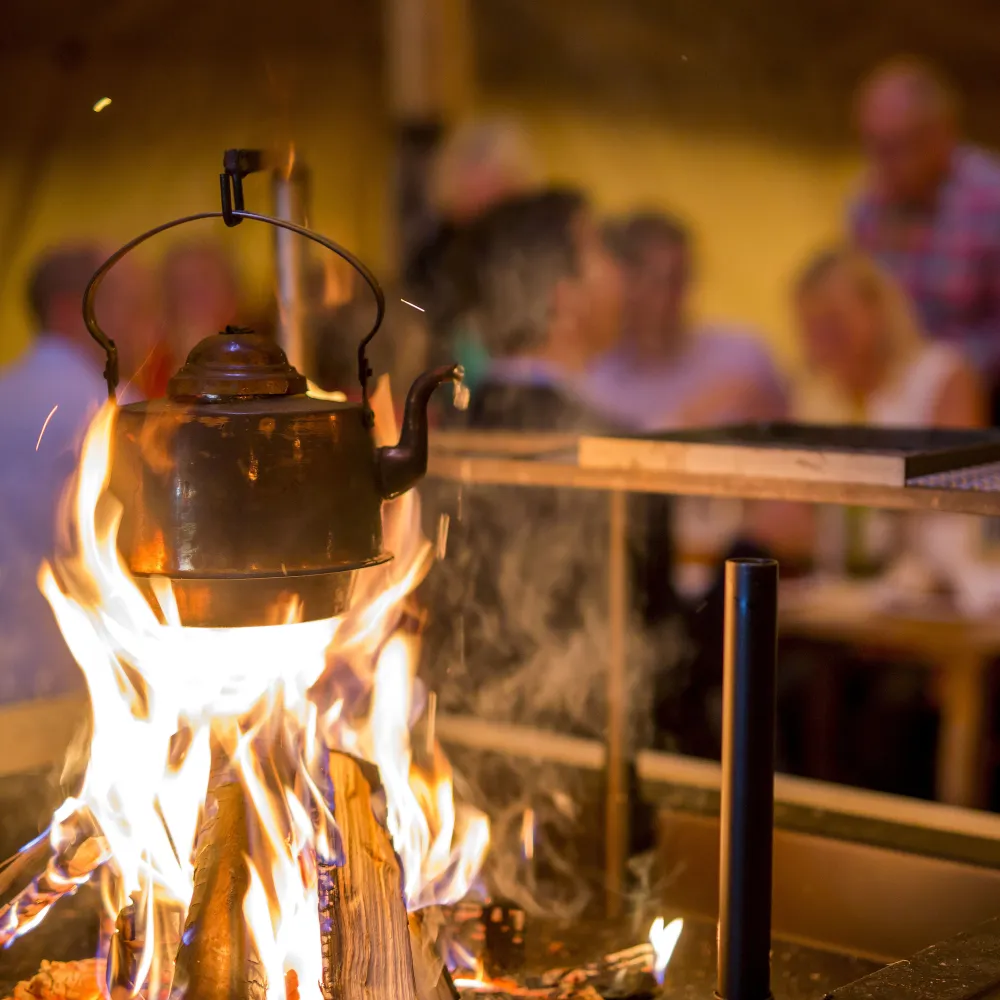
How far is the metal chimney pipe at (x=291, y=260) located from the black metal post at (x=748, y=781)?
826mm

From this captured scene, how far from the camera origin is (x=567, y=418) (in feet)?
13.5

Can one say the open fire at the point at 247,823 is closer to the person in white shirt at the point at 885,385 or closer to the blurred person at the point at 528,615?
the blurred person at the point at 528,615

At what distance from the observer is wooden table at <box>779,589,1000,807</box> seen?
13.1 ft

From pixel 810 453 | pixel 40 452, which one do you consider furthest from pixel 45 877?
pixel 40 452

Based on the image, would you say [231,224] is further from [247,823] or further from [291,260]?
[247,823]

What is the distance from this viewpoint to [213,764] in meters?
1.83

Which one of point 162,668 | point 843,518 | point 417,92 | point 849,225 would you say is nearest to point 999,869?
point 162,668

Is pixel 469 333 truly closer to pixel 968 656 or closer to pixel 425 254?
pixel 425 254

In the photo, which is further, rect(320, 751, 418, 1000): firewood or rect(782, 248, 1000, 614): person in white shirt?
rect(782, 248, 1000, 614): person in white shirt

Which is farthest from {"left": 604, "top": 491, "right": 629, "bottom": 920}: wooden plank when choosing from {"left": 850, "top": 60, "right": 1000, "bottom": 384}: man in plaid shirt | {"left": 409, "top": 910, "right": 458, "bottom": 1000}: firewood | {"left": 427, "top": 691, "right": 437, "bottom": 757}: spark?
{"left": 850, "top": 60, "right": 1000, "bottom": 384}: man in plaid shirt

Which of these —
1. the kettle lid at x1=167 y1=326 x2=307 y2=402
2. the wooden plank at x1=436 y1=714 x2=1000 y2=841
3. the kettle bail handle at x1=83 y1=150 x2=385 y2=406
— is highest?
the kettle bail handle at x1=83 y1=150 x2=385 y2=406

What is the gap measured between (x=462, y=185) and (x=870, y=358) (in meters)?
1.76

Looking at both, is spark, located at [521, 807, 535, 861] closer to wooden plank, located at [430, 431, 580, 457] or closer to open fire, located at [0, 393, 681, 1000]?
open fire, located at [0, 393, 681, 1000]

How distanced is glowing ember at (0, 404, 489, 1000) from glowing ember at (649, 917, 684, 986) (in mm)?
290
